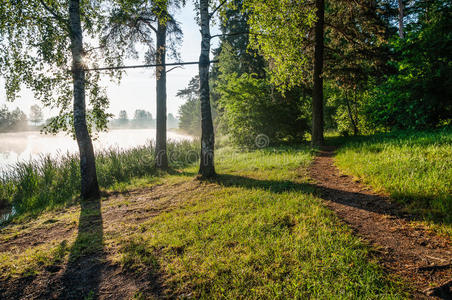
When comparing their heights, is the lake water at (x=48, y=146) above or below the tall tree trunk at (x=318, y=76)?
below

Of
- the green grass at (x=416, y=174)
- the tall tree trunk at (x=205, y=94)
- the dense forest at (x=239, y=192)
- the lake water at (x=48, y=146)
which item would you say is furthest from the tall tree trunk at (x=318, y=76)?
the lake water at (x=48, y=146)

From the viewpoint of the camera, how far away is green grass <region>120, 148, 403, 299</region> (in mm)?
2043

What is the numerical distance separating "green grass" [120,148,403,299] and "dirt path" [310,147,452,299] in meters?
0.24

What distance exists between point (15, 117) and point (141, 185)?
260ft

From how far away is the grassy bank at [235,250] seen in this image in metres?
2.08

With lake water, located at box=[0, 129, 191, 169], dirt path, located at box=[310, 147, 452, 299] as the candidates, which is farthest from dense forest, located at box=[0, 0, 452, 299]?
lake water, located at box=[0, 129, 191, 169]

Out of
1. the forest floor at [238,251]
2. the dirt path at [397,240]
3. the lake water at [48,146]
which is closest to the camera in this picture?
the dirt path at [397,240]

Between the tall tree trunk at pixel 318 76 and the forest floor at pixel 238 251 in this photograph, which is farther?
the tall tree trunk at pixel 318 76

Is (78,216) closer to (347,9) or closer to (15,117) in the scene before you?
(347,9)

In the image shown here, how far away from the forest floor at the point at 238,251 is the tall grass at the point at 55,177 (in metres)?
1.90

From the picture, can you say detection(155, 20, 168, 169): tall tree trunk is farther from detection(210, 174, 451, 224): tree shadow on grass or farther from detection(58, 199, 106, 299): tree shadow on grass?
detection(58, 199, 106, 299): tree shadow on grass

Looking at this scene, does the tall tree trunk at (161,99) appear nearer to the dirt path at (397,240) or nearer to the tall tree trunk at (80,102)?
the tall tree trunk at (80,102)

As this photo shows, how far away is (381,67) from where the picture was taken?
405 inches

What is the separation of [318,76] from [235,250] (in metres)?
10.0
